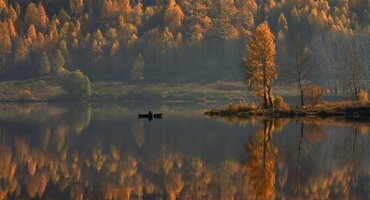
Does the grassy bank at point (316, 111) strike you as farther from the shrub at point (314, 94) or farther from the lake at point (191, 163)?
the lake at point (191, 163)

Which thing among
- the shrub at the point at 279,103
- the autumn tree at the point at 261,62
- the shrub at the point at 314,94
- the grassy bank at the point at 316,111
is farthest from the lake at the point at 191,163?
the autumn tree at the point at 261,62

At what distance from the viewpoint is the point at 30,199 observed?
113 ft

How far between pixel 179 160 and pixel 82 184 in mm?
10896

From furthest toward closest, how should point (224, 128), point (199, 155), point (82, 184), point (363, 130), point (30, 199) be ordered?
point (224, 128) < point (363, 130) < point (199, 155) < point (82, 184) < point (30, 199)

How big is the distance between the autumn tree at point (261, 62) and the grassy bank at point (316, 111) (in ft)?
12.7

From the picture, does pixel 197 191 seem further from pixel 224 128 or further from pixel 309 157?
pixel 224 128

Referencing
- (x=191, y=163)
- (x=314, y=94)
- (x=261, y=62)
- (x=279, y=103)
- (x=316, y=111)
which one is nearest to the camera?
(x=191, y=163)

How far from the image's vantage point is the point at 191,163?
47.0 m

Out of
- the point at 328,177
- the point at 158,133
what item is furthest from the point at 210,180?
the point at 158,133

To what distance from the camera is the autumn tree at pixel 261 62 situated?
101875 mm

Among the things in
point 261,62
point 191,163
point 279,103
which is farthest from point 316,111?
point 191,163

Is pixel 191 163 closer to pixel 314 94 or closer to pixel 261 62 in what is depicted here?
pixel 314 94

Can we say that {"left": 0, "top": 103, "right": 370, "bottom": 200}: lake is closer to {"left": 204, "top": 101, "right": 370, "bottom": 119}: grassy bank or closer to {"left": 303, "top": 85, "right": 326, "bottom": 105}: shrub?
{"left": 204, "top": 101, "right": 370, "bottom": 119}: grassy bank

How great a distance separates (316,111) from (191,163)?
5074 centimetres
